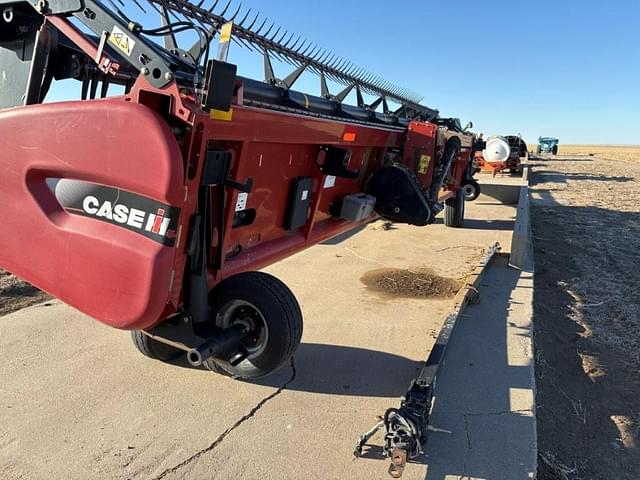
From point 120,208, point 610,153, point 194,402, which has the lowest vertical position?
point 194,402

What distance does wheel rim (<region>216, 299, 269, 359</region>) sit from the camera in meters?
2.51

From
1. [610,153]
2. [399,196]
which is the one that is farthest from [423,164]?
[610,153]

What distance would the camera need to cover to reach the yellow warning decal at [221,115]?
83.0 inches

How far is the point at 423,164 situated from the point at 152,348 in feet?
8.39

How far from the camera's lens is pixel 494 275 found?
5.33 meters

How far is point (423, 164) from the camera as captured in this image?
4391 mm

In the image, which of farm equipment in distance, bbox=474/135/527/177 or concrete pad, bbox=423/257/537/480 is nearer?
concrete pad, bbox=423/257/537/480

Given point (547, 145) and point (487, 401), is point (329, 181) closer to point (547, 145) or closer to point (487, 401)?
point (487, 401)

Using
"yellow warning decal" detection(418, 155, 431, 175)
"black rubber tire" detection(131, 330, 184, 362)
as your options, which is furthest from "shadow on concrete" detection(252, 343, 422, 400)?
"yellow warning decal" detection(418, 155, 431, 175)

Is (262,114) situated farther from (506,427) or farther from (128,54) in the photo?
(506,427)

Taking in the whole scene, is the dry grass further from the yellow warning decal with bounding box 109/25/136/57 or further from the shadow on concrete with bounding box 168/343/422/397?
the yellow warning decal with bounding box 109/25/136/57

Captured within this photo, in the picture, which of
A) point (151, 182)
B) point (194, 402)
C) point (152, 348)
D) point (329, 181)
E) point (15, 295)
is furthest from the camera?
point (15, 295)

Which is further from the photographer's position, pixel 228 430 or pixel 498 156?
pixel 498 156

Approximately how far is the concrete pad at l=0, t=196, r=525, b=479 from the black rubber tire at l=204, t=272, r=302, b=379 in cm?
41
